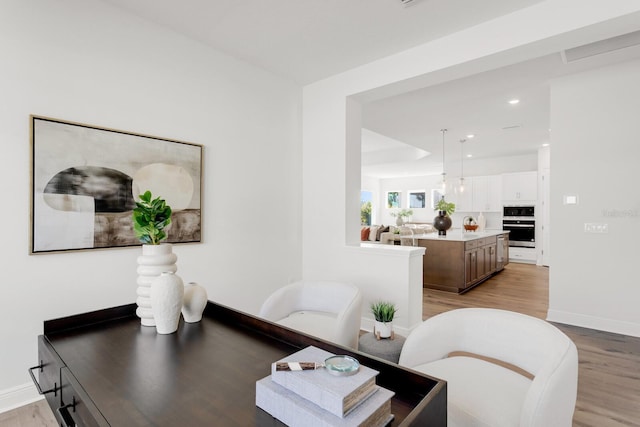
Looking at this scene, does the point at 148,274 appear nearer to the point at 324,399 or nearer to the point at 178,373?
the point at 178,373

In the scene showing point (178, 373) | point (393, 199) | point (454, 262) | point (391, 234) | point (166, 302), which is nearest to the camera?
point (178, 373)

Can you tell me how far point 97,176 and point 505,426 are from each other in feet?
9.20

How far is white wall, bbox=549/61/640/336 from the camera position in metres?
3.36

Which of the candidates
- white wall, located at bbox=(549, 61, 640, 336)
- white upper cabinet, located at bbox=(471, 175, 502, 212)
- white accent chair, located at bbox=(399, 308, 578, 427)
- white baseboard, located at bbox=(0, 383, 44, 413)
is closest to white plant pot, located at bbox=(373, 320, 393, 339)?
white accent chair, located at bbox=(399, 308, 578, 427)

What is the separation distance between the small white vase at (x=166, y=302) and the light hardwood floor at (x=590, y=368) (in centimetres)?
133

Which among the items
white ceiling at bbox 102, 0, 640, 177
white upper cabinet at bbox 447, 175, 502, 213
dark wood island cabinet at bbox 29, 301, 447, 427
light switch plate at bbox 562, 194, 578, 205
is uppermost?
white ceiling at bbox 102, 0, 640, 177

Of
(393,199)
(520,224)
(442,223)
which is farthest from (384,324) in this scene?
(393,199)

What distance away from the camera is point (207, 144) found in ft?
10.3

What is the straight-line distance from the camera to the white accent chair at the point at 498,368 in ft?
3.84

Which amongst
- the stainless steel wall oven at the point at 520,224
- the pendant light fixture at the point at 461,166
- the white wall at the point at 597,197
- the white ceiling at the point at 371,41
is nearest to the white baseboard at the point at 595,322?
the white wall at the point at 597,197

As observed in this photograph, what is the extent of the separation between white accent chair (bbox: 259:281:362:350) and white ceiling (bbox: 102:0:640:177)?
213cm

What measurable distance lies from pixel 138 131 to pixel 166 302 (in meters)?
1.82

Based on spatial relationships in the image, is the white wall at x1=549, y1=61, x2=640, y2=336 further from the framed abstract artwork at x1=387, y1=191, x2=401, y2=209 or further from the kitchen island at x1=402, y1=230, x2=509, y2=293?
the framed abstract artwork at x1=387, y1=191, x2=401, y2=209

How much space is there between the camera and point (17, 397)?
6.93 feet
